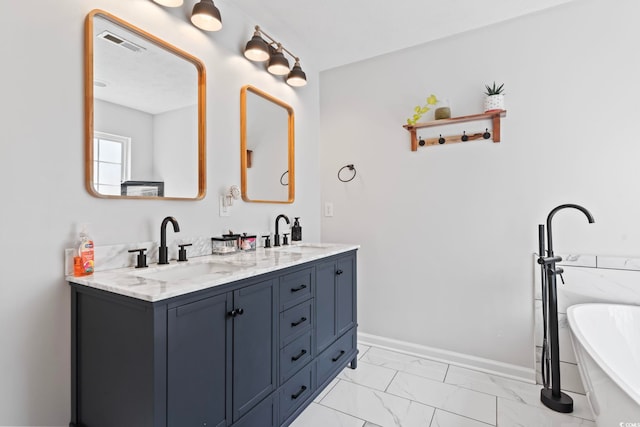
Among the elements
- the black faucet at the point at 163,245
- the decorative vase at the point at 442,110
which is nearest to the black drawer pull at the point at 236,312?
the black faucet at the point at 163,245

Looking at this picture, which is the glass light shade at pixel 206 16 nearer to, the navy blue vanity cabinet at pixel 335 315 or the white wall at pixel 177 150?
the white wall at pixel 177 150

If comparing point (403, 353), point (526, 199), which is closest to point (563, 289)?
point (526, 199)

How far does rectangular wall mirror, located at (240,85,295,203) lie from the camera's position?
220cm

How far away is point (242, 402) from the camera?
1.41m

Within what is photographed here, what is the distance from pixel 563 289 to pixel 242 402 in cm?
201

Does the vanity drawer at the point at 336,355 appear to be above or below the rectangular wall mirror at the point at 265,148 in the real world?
below

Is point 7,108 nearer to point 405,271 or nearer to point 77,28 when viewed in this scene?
point 77,28

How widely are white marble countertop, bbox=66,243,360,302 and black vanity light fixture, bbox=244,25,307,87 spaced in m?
1.30

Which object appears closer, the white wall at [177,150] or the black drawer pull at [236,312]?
the black drawer pull at [236,312]

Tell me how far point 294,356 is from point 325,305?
40 cm

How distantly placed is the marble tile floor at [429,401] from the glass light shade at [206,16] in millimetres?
2251

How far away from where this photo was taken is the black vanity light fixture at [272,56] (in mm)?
2100

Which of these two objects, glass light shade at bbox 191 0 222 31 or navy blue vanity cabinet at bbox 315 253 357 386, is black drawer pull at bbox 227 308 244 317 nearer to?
navy blue vanity cabinet at bbox 315 253 357 386

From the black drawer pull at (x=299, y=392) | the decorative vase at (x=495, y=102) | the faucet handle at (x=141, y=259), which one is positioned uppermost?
the decorative vase at (x=495, y=102)
